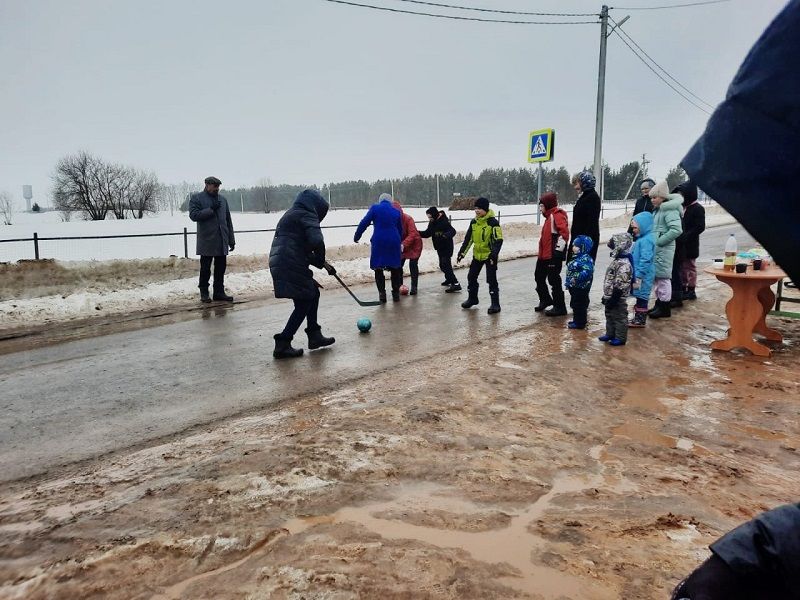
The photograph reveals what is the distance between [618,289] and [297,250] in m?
3.67

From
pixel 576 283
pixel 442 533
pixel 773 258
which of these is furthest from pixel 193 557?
pixel 576 283

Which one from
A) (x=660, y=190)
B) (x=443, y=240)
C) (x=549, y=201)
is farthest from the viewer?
(x=443, y=240)

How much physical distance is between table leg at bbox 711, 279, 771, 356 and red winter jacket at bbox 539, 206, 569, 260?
7.09 ft

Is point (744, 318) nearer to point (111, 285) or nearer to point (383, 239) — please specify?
point (383, 239)

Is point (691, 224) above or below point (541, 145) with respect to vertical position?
below

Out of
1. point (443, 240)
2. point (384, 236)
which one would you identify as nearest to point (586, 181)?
point (384, 236)

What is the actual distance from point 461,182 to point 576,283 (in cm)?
5819

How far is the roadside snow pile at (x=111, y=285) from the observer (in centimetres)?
809

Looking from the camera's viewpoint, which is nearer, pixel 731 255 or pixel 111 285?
pixel 731 255

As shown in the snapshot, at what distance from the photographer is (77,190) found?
28297 millimetres

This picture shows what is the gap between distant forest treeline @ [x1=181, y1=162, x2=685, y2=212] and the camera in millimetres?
45881

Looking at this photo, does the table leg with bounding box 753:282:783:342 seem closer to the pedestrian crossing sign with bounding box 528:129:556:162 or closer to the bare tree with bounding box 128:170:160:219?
the pedestrian crossing sign with bounding box 528:129:556:162

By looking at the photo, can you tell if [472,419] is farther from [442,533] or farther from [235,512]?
[235,512]

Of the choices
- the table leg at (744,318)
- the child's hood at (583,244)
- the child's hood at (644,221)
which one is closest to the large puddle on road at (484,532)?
the table leg at (744,318)
